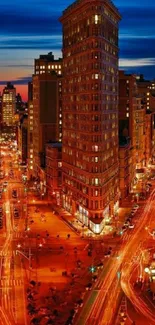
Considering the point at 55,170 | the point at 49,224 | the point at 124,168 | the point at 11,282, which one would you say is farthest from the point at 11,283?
the point at 124,168

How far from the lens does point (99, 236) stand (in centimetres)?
12606

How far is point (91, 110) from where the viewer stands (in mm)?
133000

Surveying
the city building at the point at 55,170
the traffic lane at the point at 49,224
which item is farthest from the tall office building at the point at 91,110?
the city building at the point at 55,170

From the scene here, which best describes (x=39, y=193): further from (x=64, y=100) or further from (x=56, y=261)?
(x=56, y=261)

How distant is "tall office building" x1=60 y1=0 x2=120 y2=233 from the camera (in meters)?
132

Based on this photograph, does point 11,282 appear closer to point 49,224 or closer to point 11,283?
point 11,283

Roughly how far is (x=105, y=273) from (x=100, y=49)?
53274 millimetres

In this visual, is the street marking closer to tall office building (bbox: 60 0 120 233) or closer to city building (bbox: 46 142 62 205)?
tall office building (bbox: 60 0 120 233)

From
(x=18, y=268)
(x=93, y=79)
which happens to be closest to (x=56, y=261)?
(x=18, y=268)

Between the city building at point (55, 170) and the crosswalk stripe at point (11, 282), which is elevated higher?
the city building at point (55, 170)

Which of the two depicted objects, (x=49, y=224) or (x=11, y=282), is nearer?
(x=11, y=282)

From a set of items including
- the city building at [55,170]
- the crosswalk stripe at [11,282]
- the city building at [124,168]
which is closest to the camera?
the crosswalk stripe at [11,282]

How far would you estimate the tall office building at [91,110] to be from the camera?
132250 mm

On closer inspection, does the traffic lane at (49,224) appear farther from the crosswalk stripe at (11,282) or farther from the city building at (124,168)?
the crosswalk stripe at (11,282)
